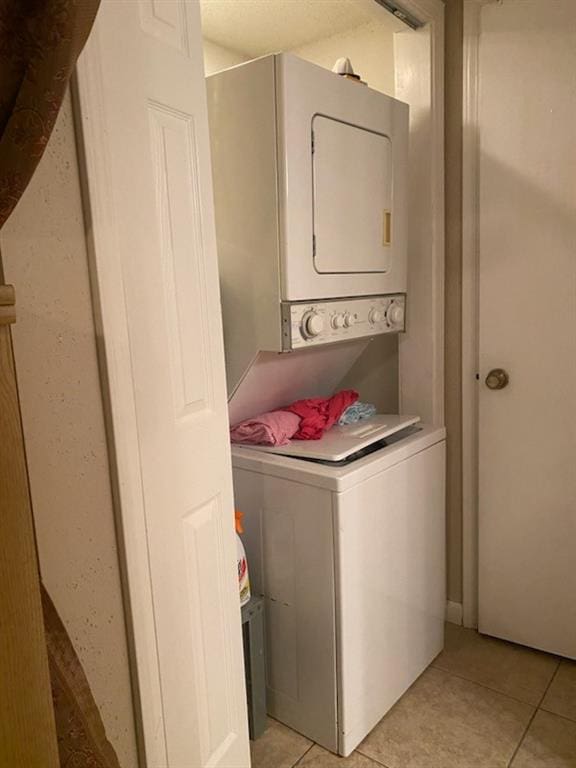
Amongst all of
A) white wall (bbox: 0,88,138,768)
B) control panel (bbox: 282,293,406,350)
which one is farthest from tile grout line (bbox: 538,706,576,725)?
white wall (bbox: 0,88,138,768)

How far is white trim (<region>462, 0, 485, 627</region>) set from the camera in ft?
6.81

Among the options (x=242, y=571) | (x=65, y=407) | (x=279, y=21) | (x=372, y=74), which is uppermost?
(x=279, y=21)

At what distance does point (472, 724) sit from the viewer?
1.91 meters

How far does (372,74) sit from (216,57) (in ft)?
2.07

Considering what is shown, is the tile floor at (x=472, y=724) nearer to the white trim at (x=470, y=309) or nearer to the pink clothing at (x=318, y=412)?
the white trim at (x=470, y=309)

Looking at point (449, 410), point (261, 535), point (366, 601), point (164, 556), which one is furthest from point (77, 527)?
point (449, 410)

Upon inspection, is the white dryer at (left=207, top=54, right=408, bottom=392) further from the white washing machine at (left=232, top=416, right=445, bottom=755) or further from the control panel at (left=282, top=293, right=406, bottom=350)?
the white washing machine at (left=232, top=416, right=445, bottom=755)

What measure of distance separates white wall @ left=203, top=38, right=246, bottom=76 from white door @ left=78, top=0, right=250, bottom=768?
1.16 m

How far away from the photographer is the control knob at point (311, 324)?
5.61ft

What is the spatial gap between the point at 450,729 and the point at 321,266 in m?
1.55

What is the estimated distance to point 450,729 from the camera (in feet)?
6.21

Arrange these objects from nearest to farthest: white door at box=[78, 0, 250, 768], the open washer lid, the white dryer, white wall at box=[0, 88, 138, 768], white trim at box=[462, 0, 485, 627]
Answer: white wall at box=[0, 88, 138, 768]
white door at box=[78, 0, 250, 768]
the white dryer
the open washer lid
white trim at box=[462, 0, 485, 627]

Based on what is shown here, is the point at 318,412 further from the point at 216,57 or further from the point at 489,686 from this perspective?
the point at 216,57

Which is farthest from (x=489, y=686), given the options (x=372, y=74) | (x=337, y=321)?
(x=372, y=74)
